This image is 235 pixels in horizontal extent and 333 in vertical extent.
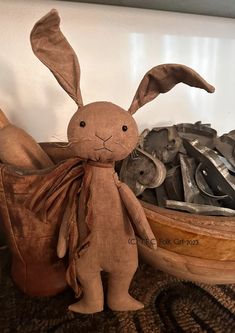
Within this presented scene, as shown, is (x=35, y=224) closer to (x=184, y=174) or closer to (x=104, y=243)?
(x=104, y=243)

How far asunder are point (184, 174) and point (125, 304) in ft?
0.56

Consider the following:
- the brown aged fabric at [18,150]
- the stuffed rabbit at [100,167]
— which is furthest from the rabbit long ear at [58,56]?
the brown aged fabric at [18,150]

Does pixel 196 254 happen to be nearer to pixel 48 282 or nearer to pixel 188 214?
pixel 188 214

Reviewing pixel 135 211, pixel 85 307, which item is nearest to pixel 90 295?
pixel 85 307

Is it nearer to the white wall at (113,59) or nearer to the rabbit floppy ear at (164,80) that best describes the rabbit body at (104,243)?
the rabbit floppy ear at (164,80)

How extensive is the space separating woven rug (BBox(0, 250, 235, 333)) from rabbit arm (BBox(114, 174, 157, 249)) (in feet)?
0.37

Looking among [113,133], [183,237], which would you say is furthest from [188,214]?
[113,133]

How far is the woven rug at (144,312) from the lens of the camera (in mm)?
350

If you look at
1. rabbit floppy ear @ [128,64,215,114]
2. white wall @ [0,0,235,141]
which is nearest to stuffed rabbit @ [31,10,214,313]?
rabbit floppy ear @ [128,64,215,114]

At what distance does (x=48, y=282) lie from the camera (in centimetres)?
39

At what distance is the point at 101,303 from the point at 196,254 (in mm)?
125

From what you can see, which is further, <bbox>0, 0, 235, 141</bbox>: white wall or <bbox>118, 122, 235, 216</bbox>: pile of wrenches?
<bbox>0, 0, 235, 141</bbox>: white wall

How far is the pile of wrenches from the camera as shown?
369mm

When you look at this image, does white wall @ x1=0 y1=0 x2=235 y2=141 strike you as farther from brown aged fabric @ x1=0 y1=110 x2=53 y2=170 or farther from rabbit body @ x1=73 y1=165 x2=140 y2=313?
rabbit body @ x1=73 y1=165 x2=140 y2=313
